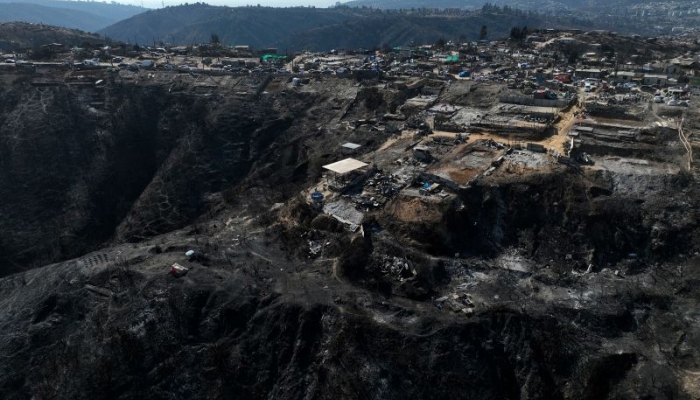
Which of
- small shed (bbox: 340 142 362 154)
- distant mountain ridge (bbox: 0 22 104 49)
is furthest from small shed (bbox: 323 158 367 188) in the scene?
distant mountain ridge (bbox: 0 22 104 49)

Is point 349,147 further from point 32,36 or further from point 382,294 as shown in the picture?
point 32,36

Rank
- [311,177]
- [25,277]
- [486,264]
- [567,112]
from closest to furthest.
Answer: [486,264], [25,277], [311,177], [567,112]

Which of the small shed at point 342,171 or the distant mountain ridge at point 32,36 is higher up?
the distant mountain ridge at point 32,36

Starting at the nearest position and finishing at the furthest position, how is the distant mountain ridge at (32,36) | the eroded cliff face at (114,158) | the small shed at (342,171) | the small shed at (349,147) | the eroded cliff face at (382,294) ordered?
the eroded cliff face at (382,294)
the small shed at (342,171)
the small shed at (349,147)
the eroded cliff face at (114,158)
the distant mountain ridge at (32,36)

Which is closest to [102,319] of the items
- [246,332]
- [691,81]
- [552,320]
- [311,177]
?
[246,332]

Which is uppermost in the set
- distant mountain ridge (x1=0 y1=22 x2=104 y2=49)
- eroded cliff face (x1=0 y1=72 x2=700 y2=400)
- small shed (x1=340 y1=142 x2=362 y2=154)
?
distant mountain ridge (x1=0 y1=22 x2=104 y2=49)

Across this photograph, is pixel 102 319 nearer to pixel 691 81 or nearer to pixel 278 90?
→ pixel 278 90

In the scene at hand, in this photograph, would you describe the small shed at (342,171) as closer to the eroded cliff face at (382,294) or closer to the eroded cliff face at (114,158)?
the eroded cliff face at (382,294)

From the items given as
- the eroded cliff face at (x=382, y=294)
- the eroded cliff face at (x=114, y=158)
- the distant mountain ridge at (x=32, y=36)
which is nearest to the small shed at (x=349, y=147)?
the eroded cliff face at (x=382, y=294)

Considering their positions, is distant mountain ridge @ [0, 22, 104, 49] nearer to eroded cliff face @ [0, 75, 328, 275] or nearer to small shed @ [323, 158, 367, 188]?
eroded cliff face @ [0, 75, 328, 275]
